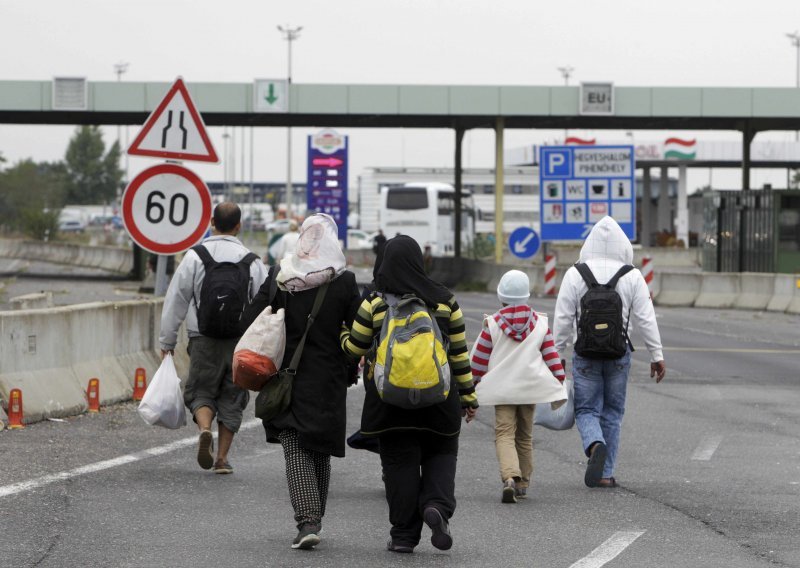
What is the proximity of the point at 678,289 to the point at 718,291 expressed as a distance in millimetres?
1167

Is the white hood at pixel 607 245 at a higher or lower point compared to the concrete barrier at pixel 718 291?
higher

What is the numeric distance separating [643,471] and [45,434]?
14.5 feet

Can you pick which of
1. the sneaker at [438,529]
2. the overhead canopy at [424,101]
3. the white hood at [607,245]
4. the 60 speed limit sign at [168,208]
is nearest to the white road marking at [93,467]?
the 60 speed limit sign at [168,208]

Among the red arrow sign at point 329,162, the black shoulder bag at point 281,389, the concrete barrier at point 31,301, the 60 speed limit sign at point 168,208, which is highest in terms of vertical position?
the red arrow sign at point 329,162

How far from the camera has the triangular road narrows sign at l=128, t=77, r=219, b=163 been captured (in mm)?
11836

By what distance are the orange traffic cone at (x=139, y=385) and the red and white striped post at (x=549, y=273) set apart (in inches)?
777

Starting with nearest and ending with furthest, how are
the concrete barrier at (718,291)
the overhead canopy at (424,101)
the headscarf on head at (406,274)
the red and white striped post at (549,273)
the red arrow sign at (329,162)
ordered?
the headscarf on head at (406,274)
the red and white striped post at (549,273)
the concrete barrier at (718,291)
the overhead canopy at (424,101)
the red arrow sign at (329,162)

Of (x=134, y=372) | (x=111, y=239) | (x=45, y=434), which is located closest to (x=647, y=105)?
(x=134, y=372)

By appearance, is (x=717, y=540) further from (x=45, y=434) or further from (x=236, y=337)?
(x=45, y=434)

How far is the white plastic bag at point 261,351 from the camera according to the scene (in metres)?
7.27

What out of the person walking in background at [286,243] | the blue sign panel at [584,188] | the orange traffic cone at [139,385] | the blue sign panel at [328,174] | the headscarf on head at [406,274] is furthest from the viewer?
the blue sign panel at [328,174]

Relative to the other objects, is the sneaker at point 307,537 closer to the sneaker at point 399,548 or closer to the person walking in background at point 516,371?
the sneaker at point 399,548

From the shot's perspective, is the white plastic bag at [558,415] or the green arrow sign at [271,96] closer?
the white plastic bag at [558,415]

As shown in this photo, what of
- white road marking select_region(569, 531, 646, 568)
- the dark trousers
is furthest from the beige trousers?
the dark trousers
